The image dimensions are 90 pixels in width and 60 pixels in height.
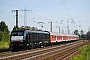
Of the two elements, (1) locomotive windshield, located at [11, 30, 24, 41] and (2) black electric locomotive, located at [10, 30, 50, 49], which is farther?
(1) locomotive windshield, located at [11, 30, 24, 41]

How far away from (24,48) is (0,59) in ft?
36.6

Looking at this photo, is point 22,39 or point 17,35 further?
point 17,35

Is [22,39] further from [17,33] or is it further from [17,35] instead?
[17,33]

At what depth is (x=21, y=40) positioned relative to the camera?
29062mm

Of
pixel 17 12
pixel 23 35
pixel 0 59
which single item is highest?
pixel 17 12

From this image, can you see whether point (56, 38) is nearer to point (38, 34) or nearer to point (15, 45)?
point (38, 34)

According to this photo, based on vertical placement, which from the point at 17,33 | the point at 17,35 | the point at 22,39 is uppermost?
the point at 17,33

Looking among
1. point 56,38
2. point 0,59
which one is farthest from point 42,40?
point 0,59

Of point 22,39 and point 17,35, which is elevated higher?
point 17,35

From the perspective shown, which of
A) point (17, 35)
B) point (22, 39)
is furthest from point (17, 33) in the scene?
point (22, 39)

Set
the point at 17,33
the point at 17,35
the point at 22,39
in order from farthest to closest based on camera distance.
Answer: the point at 17,33, the point at 17,35, the point at 22,39

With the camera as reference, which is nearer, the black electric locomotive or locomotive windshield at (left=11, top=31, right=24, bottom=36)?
the black electric locomotive

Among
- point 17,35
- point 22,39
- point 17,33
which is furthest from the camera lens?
point 17,33

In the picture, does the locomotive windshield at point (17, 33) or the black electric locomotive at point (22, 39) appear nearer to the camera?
the black electric locomotive at point (22, 39)
